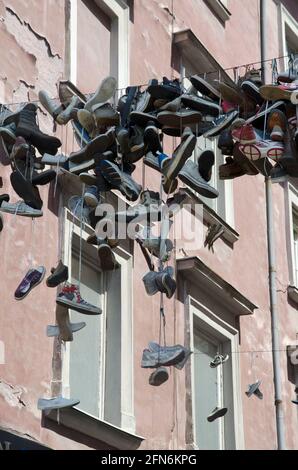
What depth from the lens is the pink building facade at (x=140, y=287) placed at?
347 inches

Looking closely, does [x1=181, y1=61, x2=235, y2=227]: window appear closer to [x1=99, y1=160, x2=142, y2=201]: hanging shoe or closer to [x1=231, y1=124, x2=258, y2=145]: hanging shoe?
[x1=99, y1=160, x2=142, y2=201]: hanging shoe

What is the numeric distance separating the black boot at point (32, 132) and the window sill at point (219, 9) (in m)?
6.29

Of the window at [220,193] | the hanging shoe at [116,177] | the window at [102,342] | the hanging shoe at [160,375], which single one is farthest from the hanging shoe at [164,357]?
the window at [220,193]

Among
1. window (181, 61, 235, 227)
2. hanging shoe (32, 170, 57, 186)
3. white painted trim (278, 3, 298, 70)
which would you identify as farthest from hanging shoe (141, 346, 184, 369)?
white painted trim (278, 3, 298, 70)

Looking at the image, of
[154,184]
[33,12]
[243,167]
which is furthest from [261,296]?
[243,167]

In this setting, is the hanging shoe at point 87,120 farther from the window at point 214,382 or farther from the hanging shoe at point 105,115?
the window at point 214,382

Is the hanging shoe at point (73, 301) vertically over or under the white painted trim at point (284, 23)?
under

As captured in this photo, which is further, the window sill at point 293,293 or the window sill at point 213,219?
the window sill at point 293,293

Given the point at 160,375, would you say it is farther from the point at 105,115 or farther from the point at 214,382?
the point at 214,382

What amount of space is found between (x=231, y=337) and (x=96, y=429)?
2.91m

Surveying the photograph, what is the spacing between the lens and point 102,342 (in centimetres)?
993

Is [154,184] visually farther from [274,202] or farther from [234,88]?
[234,88]

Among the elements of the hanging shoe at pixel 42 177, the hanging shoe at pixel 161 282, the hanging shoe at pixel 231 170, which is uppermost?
the hanging shoe at pixel 231 170

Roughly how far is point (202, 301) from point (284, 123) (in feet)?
15.6
